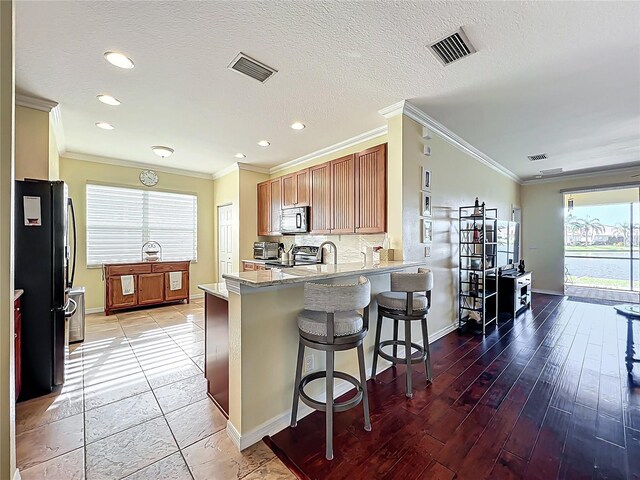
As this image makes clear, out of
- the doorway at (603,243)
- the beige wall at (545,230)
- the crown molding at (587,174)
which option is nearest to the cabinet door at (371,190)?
the crown molding at (587,174)

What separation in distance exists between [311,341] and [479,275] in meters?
3.47

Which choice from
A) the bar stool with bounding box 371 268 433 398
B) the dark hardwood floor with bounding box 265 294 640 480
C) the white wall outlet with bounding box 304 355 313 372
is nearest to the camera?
the dark hardwood floor with bounding box 265 294 640 480

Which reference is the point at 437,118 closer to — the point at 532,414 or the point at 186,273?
the point at 532,414

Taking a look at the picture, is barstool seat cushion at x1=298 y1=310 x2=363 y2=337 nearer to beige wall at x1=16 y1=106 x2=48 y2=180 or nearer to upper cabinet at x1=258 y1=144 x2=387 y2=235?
upper cabinet at x1=258 y1=144 x2=387 y2=235

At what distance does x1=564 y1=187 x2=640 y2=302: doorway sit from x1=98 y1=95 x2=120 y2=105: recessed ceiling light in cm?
848

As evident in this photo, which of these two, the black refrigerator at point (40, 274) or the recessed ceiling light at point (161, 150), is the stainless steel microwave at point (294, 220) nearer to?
the recessed ceiling light at point (161, 150)

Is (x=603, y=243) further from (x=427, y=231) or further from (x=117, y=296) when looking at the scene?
(x=117, y=296)

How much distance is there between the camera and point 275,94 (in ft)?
8.95

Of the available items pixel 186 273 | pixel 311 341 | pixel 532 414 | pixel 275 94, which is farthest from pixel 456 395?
pixel 186 273

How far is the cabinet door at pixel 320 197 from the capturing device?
13.2 ft

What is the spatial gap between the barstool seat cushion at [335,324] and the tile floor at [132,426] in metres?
0.77

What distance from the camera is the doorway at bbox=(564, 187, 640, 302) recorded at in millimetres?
5766

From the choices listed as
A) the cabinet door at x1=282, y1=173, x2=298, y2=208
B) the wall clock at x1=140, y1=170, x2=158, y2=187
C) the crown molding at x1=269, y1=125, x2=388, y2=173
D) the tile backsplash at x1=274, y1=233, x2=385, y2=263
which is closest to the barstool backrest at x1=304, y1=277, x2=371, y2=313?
the tile backsplash at x1=274, y1=233, x2=385, y2=263

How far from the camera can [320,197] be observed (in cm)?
417
